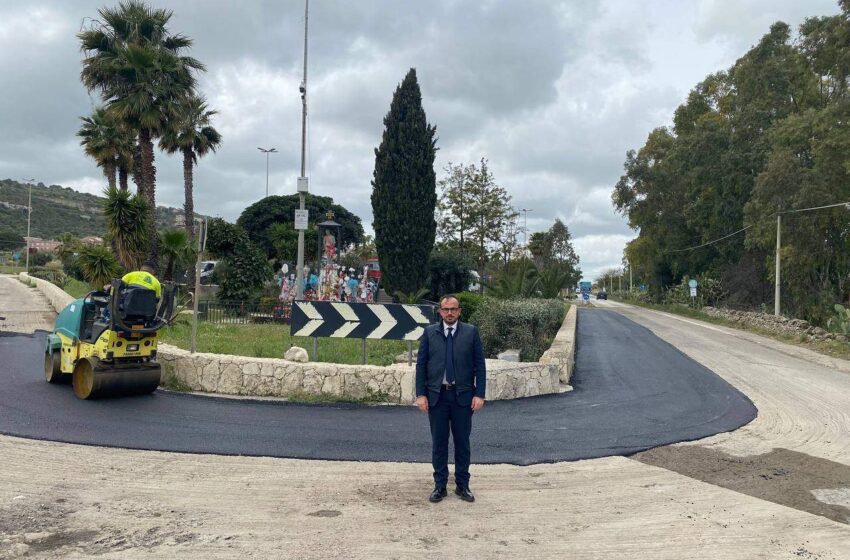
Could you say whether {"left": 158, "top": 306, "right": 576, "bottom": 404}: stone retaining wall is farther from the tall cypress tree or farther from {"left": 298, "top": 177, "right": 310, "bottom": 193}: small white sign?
the tall cypress tree

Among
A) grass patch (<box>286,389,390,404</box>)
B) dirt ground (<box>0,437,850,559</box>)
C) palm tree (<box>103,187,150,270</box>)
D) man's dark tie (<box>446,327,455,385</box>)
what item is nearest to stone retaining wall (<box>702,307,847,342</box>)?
grass patch (<box>286,389,390,404</box>)

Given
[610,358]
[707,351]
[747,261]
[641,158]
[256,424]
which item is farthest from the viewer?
[641,158]

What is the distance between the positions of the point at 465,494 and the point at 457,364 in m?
1.10

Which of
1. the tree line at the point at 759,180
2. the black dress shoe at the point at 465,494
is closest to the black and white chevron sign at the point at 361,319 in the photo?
the black dress shoe at the point at 465,494

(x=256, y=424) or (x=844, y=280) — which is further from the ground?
(x=844, y=280)

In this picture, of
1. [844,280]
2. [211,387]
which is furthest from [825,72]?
[211,387]

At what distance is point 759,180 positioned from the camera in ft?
96.8

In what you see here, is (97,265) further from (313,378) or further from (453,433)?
(453,433)

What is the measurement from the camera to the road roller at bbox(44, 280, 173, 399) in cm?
827

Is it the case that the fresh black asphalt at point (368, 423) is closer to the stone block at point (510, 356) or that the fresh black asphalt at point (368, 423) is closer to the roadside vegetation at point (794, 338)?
the stone block at point (510, 356)

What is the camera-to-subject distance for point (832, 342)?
65.5 feet

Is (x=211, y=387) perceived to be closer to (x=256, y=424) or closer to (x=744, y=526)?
(x=256, y=424)

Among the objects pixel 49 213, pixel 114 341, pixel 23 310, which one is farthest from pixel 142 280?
pixel 49 213

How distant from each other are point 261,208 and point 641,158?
109 ft
